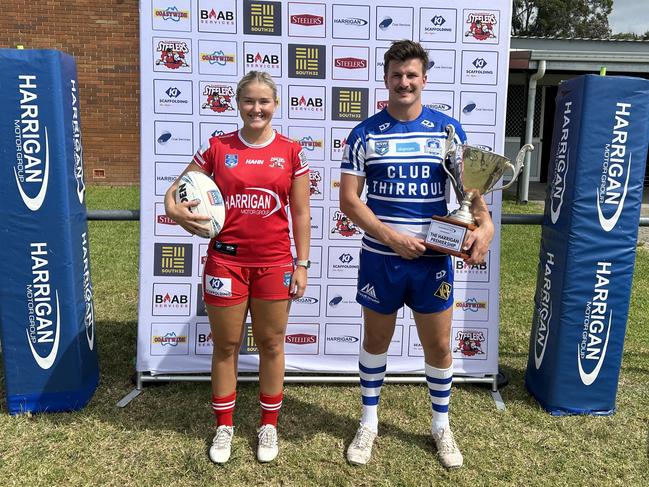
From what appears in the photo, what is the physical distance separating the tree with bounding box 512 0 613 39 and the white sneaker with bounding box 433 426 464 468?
4442 centimetres

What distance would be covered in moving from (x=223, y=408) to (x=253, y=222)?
0.99 metres

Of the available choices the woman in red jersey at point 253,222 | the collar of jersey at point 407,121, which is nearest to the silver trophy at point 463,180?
the collar of jersey at point 407,121

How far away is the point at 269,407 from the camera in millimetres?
2717

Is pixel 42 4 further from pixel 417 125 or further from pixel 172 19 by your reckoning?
pixel 417 125

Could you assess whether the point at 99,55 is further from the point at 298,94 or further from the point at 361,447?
the point at 361,447

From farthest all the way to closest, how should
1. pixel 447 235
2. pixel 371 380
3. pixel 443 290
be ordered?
pixel 371 380 < pixel 443 290 < pixel 447 235

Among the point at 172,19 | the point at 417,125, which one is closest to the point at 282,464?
the point at 417,125

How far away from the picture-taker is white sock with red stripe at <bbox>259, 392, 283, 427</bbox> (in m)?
2.71

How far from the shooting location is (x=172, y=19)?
10.1 ft

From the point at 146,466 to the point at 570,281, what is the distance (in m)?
2.44

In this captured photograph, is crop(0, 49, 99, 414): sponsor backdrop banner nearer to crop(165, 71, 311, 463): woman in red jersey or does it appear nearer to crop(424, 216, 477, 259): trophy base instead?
crop(165, 71, 311, 463): woman in red jersey

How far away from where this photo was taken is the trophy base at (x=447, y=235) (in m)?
2.27

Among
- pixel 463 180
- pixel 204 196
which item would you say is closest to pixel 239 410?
pixel 204 196

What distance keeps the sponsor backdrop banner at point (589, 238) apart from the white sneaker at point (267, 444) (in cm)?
164
